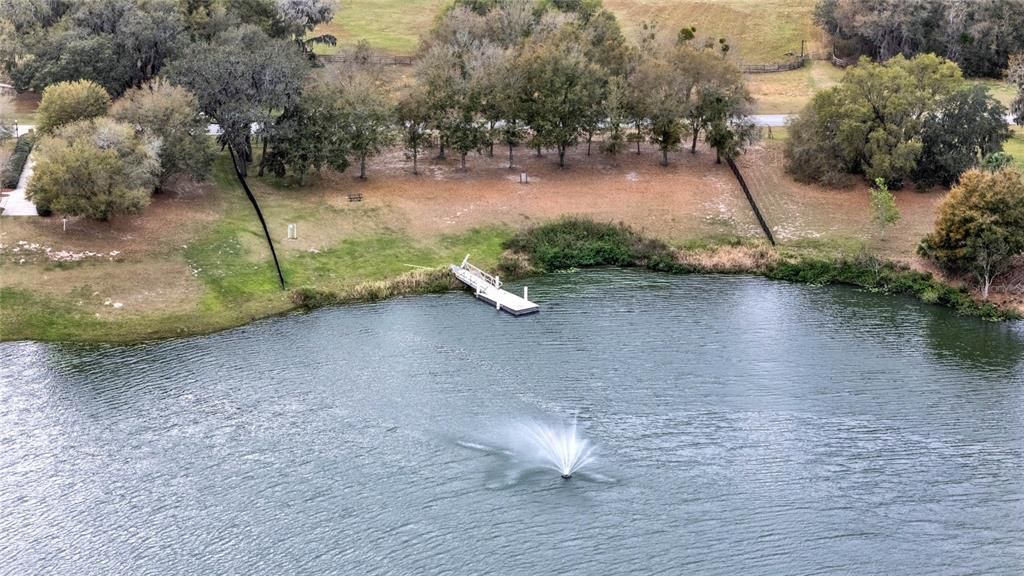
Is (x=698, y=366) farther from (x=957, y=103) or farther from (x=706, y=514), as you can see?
(x=957, y=103)

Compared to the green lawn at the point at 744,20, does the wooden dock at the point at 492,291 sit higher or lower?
lower

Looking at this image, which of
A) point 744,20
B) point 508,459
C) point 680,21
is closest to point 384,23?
point 680,21

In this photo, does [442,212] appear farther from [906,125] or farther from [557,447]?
[906,125]

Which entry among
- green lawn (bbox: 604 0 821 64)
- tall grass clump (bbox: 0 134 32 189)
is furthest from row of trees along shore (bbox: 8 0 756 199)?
green lawn (bbox: 604 0 821 64)

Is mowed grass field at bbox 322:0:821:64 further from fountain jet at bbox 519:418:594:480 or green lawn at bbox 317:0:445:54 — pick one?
fountain jet at bbox 519:418:594:480

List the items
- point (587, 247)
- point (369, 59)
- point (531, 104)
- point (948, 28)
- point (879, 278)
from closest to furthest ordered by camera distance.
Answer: point (879, 278) < point (587, 247) < point (531, 104) < point (369, 59) < point (948, 28)

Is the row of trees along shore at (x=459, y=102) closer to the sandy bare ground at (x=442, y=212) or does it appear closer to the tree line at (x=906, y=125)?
the tree line at (x=906, y=125)

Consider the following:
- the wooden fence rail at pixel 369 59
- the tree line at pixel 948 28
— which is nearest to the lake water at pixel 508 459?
the wooden fence rail at pixel 369 59
